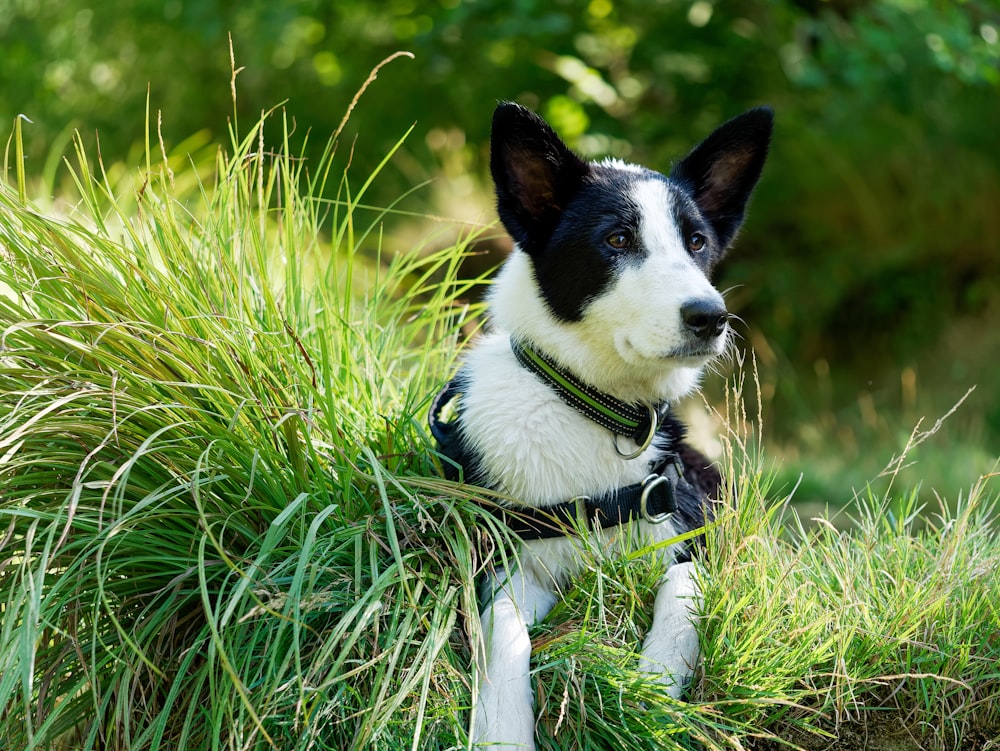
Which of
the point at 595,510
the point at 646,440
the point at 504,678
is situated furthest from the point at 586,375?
the point at 504,678

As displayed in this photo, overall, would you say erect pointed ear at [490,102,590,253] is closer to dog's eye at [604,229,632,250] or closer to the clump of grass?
dog's eye at [604,229,632,250]

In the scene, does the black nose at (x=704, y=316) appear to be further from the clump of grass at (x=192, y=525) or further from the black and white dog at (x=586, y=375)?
the clump of grass at (x=192, y=525)

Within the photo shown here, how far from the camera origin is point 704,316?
7.04 ft

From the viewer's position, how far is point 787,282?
726 cm

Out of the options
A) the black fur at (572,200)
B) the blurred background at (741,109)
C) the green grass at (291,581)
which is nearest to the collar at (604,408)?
the black fur at (572,200)

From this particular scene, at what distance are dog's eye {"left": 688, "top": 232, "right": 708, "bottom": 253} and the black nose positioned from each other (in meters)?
0.31

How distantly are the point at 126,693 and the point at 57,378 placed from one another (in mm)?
679

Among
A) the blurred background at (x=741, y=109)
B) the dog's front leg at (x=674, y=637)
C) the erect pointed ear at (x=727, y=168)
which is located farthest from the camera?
the blurred background at (x=741, y=109)

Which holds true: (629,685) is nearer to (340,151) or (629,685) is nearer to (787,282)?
(787,282)

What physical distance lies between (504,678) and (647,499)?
1.78 feet

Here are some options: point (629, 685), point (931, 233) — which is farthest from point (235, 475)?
point (931, 233)

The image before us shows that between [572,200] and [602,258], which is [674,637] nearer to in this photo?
[602,258]

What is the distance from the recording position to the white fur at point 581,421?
2.17 m

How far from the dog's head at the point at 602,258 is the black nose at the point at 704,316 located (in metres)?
0.03
